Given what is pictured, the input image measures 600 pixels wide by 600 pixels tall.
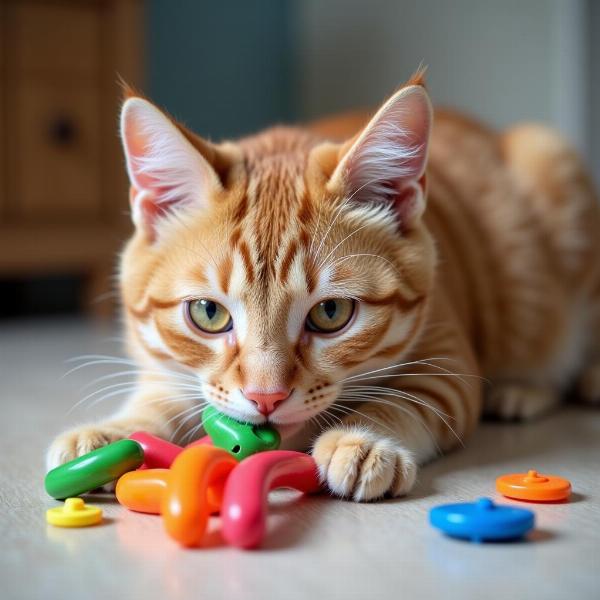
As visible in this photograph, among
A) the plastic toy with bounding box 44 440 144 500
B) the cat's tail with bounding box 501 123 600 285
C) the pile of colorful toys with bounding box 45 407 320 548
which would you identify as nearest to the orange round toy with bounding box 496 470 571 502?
the pile of colorful toys with bounding box 45 407 320 548

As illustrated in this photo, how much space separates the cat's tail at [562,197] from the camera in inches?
92.4

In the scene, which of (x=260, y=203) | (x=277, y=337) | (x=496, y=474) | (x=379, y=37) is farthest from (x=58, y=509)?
(x=379, y=37)

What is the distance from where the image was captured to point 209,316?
1485 mm

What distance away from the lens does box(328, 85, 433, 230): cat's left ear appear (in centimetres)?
151

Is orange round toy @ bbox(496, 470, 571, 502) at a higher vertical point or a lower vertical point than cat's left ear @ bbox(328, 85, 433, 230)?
lower

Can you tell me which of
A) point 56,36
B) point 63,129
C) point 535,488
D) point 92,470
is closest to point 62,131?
point 63,129

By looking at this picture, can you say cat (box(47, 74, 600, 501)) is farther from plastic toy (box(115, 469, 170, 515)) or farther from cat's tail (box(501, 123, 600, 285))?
cat's tail (box(501, 123, 600, 285))

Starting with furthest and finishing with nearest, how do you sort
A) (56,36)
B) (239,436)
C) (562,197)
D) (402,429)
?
(56,36) < (562,197) < (402,429) < (239,436)

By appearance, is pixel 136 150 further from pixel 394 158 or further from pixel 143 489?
pixel 143 489

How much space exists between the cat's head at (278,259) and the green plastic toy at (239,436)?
0.02 m

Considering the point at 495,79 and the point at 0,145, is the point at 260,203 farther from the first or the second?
the point at 495,79

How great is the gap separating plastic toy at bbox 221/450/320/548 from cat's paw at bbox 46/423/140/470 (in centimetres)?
34

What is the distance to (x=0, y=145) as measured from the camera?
367 centimetres

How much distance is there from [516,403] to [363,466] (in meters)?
0.78
